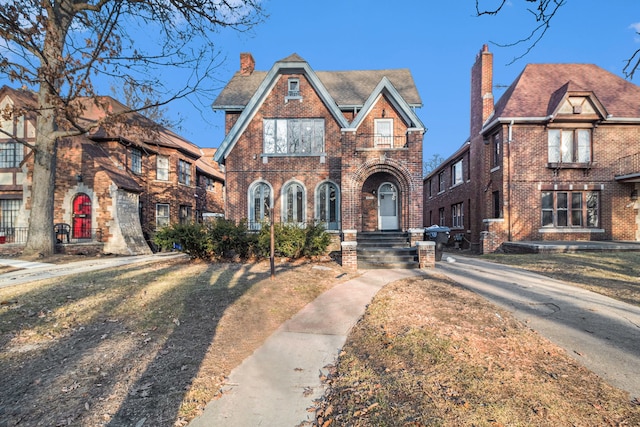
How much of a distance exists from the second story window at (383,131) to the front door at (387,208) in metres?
1.99

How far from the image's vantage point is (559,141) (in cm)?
1764

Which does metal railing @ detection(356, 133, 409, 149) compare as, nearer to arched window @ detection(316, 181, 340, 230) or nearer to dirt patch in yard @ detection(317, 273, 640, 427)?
arched window @ detection(316, 181, 340, 230)

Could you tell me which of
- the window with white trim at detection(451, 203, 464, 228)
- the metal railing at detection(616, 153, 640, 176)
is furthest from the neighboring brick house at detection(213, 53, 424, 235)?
the metal railing at detection(616, 153, 640, 176)

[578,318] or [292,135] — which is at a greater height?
[292,135]

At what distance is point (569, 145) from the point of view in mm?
17641

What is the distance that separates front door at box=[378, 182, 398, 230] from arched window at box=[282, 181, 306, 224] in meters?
3.89

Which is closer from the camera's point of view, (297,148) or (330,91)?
(297,148)

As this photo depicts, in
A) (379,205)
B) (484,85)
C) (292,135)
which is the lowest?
(379,205)

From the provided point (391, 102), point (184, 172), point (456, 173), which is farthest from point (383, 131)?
point (184, 172)

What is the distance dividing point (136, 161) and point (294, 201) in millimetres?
12144

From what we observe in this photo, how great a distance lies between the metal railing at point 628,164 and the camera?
17234 mm

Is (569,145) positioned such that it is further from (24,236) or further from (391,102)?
(24,236)

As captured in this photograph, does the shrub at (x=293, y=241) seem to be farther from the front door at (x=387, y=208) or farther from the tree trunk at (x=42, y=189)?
the tree trunk at (x=42, y=189)

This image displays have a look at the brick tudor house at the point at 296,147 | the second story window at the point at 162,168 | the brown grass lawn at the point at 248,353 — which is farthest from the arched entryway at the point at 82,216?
the brown grass lawn at the point at 248,353
